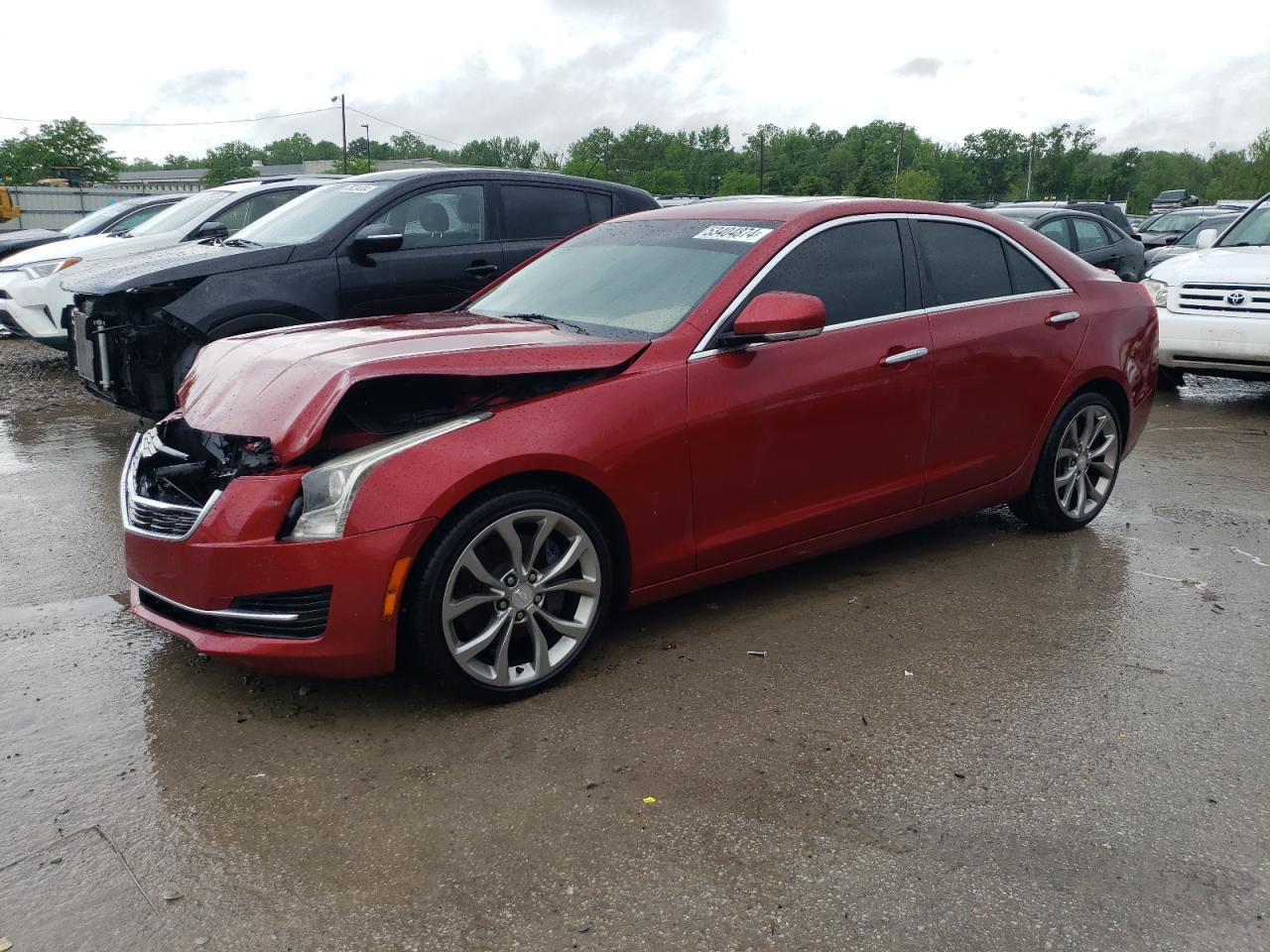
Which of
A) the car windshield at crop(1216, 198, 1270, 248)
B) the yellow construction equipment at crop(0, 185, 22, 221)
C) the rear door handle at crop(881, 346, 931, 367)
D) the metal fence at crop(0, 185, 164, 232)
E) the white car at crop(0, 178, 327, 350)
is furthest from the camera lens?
the metal fence at crop(0, 185, 164, 232)

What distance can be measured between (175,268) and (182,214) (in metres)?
4.46

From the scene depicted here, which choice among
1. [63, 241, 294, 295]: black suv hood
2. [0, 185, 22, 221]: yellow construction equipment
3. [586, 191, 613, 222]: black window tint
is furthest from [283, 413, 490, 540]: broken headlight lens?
[0, 185, 22, 221]: yellow construction equipment

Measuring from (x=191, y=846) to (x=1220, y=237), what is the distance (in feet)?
32.8

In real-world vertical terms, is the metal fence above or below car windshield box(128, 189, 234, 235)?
above

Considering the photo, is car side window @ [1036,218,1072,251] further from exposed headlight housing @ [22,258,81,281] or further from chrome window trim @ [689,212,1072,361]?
exposed headlight housing @ [22,258,81,281]

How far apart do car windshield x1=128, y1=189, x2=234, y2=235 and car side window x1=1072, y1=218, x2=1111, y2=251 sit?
33.8 ft

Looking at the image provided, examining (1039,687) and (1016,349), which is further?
(1016,349)

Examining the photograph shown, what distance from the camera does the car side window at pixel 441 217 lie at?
7207 mm

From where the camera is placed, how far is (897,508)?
470 centimetres

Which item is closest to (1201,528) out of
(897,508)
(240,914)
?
(897,508)

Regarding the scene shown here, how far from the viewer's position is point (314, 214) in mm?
7344

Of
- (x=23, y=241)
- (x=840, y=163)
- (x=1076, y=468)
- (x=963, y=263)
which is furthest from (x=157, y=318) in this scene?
(x=840, y=163)

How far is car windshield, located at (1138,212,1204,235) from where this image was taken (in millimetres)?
22641

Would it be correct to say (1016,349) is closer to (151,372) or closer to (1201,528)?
(1201,528)
